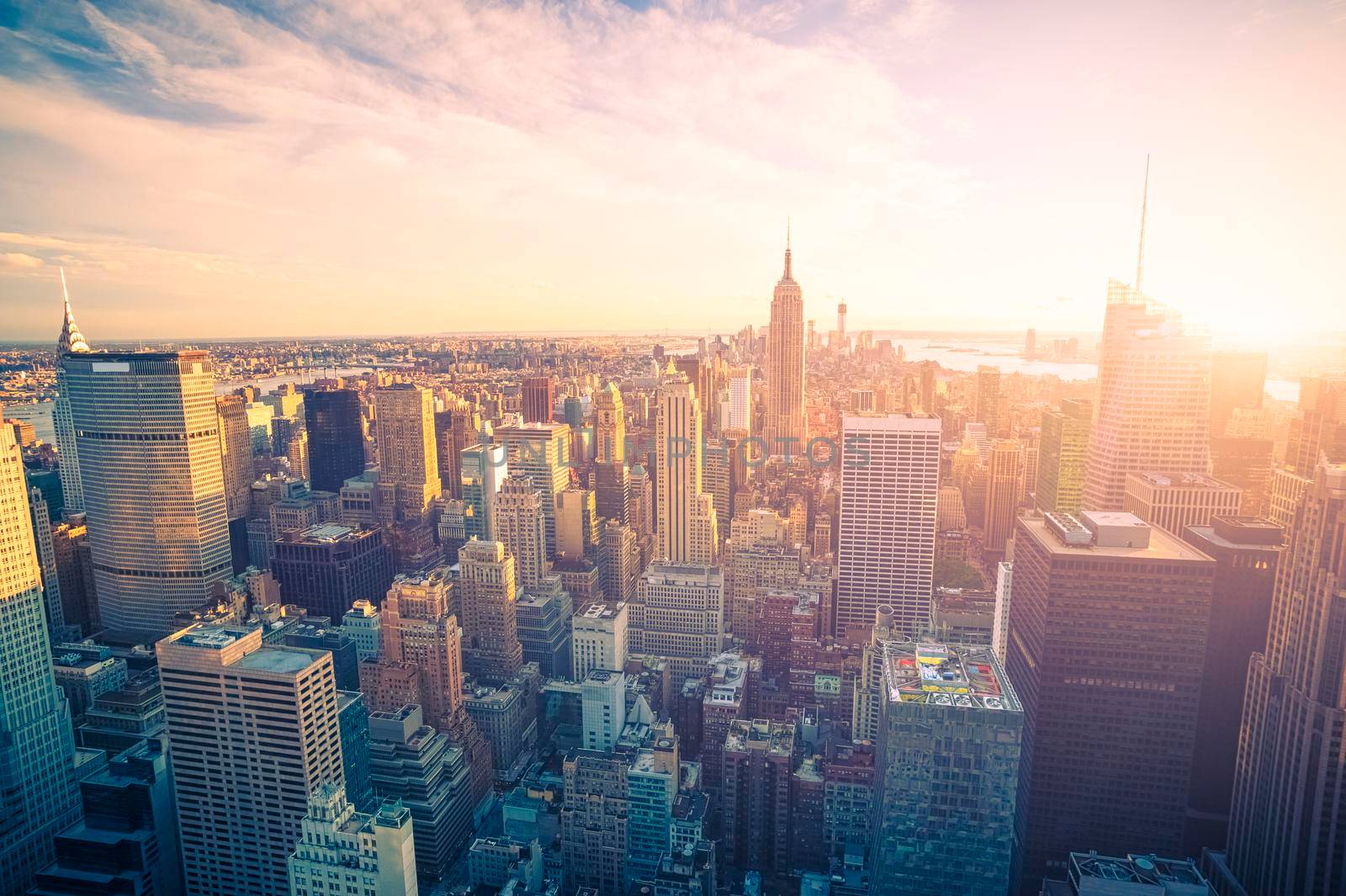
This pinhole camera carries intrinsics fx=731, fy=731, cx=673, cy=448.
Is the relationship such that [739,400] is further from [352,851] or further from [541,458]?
[352,851]

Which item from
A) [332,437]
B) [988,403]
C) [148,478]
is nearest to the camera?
[148,478]

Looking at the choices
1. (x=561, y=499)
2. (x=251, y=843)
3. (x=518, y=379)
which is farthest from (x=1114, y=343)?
(x=518, y=379)

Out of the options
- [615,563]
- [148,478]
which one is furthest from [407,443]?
[615,563]

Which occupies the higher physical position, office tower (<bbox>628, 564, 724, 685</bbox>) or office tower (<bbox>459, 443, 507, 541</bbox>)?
office tower (<bbox>459, 443, 507, 541</bbox>)

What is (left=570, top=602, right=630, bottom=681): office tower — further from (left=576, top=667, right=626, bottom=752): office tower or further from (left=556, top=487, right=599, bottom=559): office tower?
(left=556, top=487, right=599, bottom=559): office tower

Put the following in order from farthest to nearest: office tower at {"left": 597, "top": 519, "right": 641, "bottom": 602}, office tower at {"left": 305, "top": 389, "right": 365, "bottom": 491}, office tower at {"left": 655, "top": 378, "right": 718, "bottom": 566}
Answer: office tower at {"left": 305, "top": 389, "right": 365, "bottom": 491}
office tower at {"left": 655, "top": 378, "right": 718, "bottom": 566}
office tower at {"left": 597, "top": 519, "right": 641, "bottom": 602}

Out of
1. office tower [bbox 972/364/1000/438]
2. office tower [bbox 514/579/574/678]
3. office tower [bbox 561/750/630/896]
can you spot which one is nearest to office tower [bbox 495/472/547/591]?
office tower [bbox 514/579/574/678]
